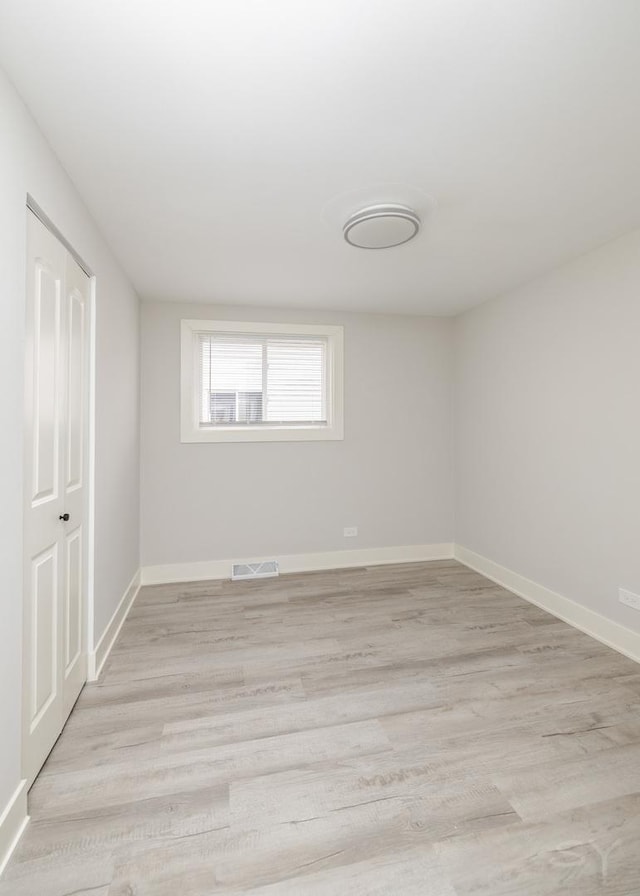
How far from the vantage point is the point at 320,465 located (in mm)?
4133

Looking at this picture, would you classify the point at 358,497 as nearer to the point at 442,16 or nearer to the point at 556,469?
the point at 556,469

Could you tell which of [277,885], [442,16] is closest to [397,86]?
[442,16]

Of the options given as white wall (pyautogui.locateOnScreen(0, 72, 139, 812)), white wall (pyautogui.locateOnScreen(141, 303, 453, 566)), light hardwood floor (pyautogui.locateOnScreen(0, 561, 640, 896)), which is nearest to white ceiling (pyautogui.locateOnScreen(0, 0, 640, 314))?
white wall (pyautogui.locateOnScreen(0, 72, 139, 812))

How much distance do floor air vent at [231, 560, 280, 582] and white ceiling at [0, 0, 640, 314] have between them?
2.71 metres

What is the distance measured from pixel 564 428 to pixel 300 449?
88.9 inches

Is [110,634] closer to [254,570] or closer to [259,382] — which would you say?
[254,570]

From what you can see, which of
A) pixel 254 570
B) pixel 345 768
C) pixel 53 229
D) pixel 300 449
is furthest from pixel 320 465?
pixel 53 229

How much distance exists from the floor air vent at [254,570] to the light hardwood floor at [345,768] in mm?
942

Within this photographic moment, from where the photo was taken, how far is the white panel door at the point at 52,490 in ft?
5.10

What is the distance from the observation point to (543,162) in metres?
1.81

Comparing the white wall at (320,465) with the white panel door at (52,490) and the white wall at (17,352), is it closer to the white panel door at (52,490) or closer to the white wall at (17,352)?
the white wall at (17,352)

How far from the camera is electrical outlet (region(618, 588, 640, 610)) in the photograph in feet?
8.23

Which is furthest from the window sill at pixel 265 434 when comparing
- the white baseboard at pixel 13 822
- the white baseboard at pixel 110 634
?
the white baseboard at pixel 13 822

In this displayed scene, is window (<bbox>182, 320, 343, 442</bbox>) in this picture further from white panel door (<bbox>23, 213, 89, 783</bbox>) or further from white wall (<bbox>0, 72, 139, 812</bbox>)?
white panel door (<bbox>23, 213, 89, 783</bbox>)
